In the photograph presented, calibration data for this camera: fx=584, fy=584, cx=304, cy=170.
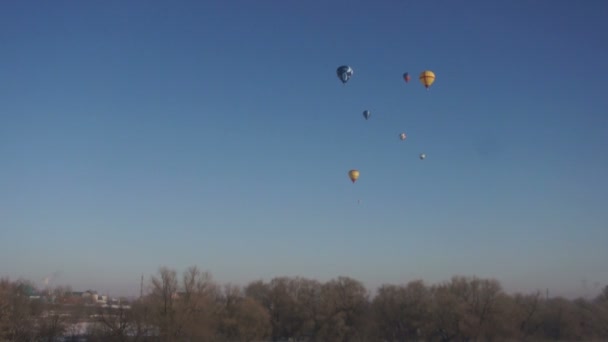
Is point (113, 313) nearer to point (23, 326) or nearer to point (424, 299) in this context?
point (23, 326)

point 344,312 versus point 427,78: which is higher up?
point 427,78

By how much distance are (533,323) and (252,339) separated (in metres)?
32.0

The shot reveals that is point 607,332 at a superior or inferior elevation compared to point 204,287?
inferior

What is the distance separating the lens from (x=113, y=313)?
5228cm

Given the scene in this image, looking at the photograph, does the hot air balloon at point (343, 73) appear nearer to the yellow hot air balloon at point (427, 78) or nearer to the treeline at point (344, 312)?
the yellow hot air balloon at point (427, 78)

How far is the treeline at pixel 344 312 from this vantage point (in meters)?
54.1

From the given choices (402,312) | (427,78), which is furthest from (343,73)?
(402,312)

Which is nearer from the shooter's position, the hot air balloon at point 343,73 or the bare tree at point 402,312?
the hot air balloon at point 343,73

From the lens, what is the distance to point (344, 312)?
69.9m

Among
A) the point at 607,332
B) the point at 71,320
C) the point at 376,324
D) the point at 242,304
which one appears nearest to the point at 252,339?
the point at 242,304

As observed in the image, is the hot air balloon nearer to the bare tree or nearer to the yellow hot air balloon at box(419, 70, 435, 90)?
the yellow hot air balloon at box(419, 70, 435, 90)

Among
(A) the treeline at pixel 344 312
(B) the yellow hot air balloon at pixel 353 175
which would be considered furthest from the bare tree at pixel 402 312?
(B) the yellow hot air balloon at pixel 353 175

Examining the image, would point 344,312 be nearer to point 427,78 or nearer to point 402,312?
point 402,312

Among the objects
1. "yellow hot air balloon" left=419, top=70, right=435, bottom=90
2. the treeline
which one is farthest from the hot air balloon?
the treeline
